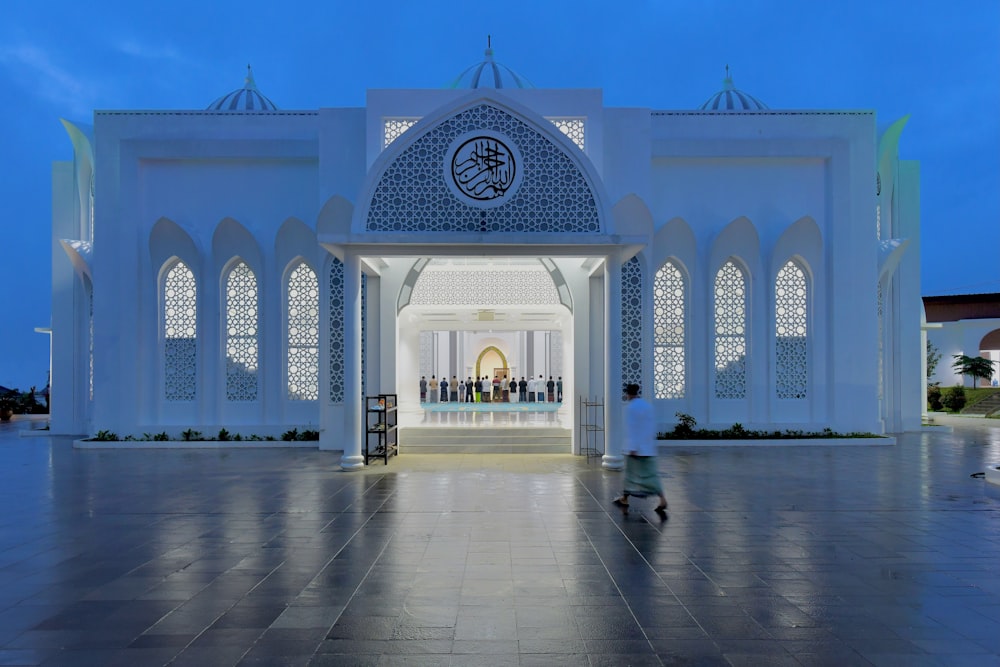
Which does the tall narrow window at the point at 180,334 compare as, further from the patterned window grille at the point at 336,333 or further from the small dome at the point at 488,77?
the small dome at the point at 488,77

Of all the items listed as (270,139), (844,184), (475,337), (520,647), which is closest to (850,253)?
(844,184)

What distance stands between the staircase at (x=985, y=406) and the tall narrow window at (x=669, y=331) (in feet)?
54.2

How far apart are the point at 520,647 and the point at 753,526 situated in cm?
367

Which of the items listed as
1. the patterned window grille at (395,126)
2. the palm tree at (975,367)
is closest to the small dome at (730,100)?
the patterned window grille at (395,126)

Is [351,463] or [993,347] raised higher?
[993,347]

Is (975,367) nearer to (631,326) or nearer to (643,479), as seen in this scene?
(631,326)

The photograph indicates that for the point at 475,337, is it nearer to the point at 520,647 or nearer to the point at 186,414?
the point at 186,414

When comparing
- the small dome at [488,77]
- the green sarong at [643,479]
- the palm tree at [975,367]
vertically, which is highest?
the small dome at [488,77]

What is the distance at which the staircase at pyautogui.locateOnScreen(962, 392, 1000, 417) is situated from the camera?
24.5 metres

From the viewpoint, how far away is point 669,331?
45.5 feet

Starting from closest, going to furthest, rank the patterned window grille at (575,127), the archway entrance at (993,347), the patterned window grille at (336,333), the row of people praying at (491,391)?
1. the patterned window grille at (575,127)
2. the patterned window grille at (336,333)
3. the row of people praying at (491,391)
4. the archway entrance at (993,347)

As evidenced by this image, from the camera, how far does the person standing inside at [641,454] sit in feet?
24.0

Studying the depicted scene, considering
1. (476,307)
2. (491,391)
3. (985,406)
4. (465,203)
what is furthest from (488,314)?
(985,406)

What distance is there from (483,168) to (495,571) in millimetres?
6512
